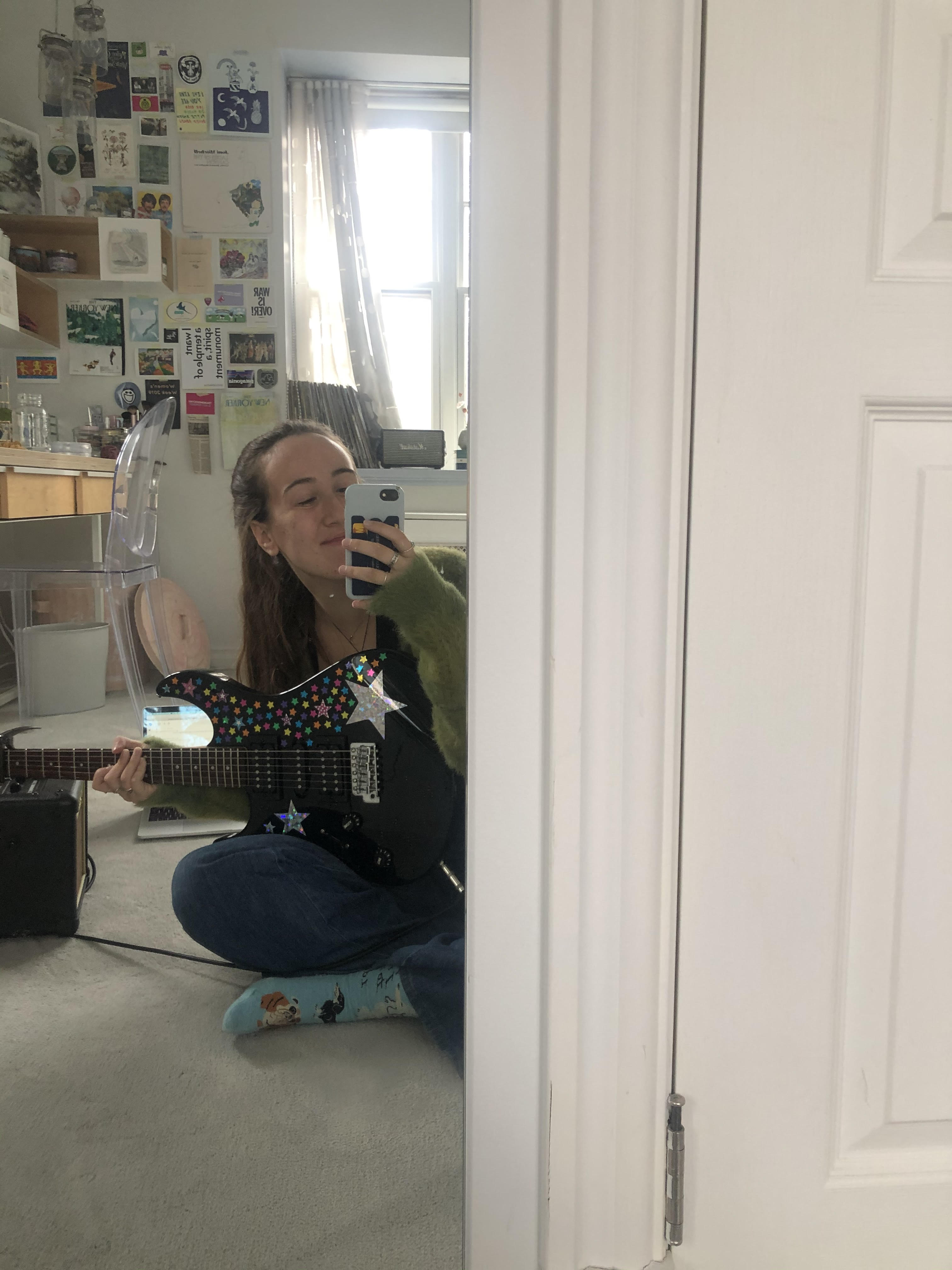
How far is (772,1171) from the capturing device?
1.31 ft

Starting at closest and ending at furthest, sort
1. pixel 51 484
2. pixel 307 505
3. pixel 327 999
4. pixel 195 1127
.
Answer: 1. pixel 195 1127
2. pixel 327 999
3. pixel 307 505
4. pixel 51 484

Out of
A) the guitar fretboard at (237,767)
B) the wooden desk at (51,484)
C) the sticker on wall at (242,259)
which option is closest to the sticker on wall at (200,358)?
the sticker on wall at (242,259)

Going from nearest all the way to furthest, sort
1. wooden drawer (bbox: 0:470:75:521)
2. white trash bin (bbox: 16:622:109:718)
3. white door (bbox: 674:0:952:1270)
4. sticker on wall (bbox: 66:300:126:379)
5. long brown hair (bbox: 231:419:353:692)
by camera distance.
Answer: white door (bbox: 674:0:952:1270) → long brown hair (bbox: 231:419:353:692) → white trash bin (bbox: 16:622:109:718) → wooden drawer (bbox: 0:470:75:521) → sticker on wall (bbox: 66:300:126:379)

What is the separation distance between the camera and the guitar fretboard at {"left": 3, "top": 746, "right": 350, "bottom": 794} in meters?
0.78

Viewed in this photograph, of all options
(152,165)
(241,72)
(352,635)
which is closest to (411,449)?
(352,635)

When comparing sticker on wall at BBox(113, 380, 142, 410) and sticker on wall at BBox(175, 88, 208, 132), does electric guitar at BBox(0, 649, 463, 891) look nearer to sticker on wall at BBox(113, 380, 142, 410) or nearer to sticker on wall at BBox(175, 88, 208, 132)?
sticker on wall at BBox(113, 380, 142, 410)

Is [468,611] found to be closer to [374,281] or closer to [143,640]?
[143,640]

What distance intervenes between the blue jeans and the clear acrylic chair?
0.23 m

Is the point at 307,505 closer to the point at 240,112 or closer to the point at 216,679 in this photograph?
the point at 216,679

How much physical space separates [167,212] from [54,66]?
29 cm

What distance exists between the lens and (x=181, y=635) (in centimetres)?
92

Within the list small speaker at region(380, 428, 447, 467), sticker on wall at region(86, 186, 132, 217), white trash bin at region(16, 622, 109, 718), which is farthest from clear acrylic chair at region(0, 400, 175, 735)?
sticker on wall at region(86, 186, 132, 217)

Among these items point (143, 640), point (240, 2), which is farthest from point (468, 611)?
point (240, 2)

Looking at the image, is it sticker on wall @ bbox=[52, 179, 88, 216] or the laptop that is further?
sticker on wall @ bbox=[52, 179, 88, 216]
